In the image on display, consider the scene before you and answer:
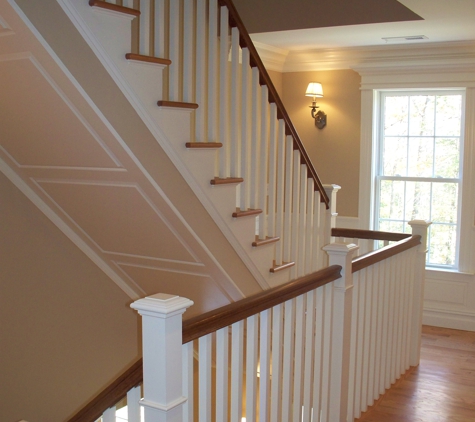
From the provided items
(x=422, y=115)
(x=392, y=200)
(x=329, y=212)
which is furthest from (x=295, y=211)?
(x=422, y=115)

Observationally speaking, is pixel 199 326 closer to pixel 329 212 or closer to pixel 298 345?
pixel 298 345

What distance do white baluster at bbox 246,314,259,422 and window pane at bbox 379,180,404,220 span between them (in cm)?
369

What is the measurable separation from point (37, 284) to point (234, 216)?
1.43 m

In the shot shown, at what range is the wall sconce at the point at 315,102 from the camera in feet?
17.5

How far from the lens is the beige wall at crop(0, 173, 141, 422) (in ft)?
11.2

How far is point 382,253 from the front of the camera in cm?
314

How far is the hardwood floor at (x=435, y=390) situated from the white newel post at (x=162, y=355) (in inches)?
69.5

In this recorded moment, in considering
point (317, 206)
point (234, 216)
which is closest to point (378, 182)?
point (317, 206)

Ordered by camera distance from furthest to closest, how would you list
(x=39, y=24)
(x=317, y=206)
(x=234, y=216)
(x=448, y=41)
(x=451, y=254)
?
1. (x=451, y=254)
2. (x=448, y=41)
3. (x=317, y=206)
4. (x=234, y=216)
5. (x=39, y=24)

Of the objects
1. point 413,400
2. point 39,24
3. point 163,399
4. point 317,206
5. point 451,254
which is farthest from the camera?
point 451,254

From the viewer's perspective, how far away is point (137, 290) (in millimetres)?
3912

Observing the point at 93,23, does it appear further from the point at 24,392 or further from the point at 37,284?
the point at 24,392

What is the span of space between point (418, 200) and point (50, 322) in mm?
3426

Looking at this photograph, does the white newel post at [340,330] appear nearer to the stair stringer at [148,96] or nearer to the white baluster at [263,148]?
the stair stringer at [148,96]
